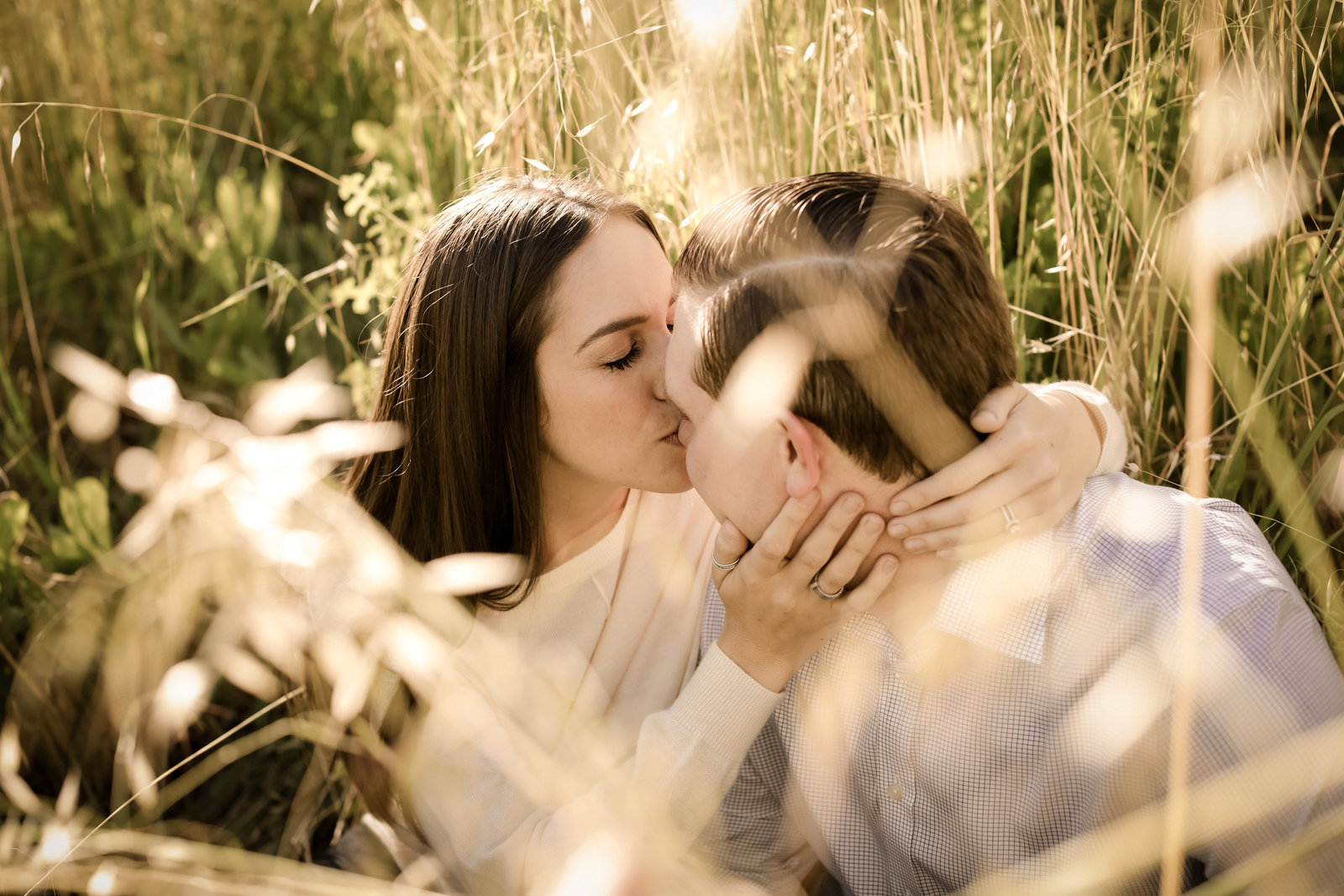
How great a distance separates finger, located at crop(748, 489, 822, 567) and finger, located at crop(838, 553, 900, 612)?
111mm

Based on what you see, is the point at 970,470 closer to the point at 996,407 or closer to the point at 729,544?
the point at 996,407

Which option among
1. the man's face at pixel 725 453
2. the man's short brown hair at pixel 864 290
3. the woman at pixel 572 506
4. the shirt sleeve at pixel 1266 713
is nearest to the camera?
the shirt sleeve at pixel 1266 713

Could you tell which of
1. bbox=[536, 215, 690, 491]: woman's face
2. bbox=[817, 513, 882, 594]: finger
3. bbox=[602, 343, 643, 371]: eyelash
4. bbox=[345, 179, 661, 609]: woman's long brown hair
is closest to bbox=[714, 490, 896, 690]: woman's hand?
bbox=[817, 513, 882, 594]: finger

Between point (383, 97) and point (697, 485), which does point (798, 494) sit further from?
point (383, 97)

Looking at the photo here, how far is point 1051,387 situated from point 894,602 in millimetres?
415

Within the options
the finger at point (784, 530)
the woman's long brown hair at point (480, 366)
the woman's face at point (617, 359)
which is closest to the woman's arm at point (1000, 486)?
the finger at point (784, 530)

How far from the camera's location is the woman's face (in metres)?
1.59

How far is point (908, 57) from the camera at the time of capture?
1.57 m

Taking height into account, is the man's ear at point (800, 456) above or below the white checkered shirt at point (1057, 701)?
above

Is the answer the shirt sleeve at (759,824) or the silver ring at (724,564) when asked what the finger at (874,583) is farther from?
the shirt sleeve at (759,824)

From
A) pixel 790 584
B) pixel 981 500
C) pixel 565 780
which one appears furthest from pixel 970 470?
pixel 565 780

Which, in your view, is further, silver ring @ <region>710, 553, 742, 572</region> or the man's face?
silver ring @ <region>710, 553, 742, 572</region>

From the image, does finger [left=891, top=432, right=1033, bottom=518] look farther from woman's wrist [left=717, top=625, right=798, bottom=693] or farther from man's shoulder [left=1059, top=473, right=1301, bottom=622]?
woman's wrist [left=717, top=625, right=798, bottom=693]

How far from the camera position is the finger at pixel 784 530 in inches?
50.6
